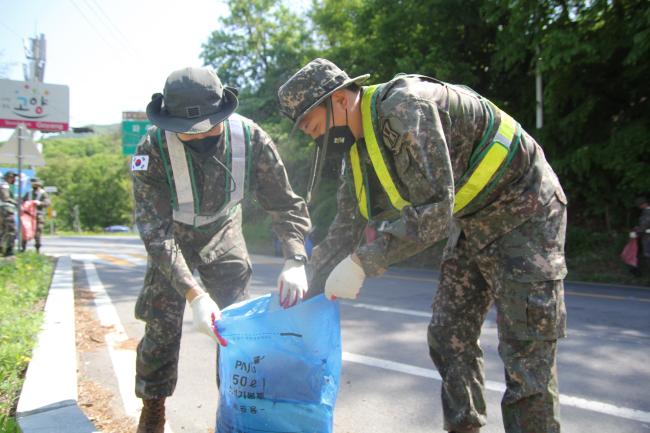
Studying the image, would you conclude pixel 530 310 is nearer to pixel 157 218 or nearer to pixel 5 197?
pixel 157 218

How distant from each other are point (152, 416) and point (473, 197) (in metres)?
1.74

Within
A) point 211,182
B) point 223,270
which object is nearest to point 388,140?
point 211,182

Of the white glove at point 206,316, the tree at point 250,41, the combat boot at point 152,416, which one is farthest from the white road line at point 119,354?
the tree at point 250,41

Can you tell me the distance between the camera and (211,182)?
233cm

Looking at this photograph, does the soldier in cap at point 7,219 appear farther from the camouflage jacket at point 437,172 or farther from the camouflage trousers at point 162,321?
the camouflage jacket at point 437,172

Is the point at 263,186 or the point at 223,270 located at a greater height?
the point at 263,186

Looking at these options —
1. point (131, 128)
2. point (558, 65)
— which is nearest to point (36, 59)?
point (131, 128)

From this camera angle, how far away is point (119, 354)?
13.3ft

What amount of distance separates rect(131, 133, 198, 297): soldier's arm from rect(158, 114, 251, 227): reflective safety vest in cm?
4

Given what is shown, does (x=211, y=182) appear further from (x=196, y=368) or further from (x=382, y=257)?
(x=196, y=368)

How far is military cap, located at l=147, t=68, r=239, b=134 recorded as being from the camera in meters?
2.10

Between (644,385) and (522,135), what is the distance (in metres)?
2.33

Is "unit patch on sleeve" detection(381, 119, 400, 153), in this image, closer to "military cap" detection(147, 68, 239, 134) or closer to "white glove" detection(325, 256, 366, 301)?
"white glove" detection(325, 256, 366, 301)

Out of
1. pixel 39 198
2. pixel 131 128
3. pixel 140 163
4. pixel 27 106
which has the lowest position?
pixel 140 163
